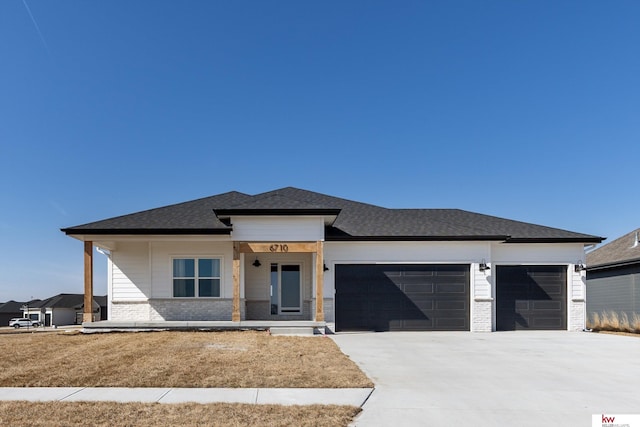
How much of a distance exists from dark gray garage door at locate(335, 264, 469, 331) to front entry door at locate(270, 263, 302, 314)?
198 cm

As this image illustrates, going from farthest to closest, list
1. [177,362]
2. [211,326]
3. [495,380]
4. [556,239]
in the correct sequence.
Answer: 1. [556,239]
2. [211,326]
3. [177,362]
4. [495,380]

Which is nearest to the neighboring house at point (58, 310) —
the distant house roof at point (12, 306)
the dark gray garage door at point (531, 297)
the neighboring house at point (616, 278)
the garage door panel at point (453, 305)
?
the distant house roof at point (12, 306)

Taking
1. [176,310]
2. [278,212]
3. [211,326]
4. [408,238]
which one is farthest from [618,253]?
[176,310]

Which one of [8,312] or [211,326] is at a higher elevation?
[211,326]

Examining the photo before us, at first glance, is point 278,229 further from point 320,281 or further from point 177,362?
point 177,362

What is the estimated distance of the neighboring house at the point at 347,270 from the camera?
14602 mm

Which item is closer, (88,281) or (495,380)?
(495,380)

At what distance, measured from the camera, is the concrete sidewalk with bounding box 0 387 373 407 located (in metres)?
5.71

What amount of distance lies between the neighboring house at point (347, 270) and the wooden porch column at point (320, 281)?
45 millimetres

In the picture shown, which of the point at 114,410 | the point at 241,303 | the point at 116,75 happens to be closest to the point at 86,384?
the point at 114,410

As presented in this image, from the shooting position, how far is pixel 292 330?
13.9 m

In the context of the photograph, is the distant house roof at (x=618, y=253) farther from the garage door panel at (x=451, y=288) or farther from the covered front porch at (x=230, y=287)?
the covered front porch at (x=230, y=287)

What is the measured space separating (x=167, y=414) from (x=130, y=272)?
11896mm

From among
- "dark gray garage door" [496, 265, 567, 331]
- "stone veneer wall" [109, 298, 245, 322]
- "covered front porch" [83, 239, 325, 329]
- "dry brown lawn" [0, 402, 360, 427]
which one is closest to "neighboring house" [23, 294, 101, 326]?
"stone veneer wall" [109, 298, 245, 322]
